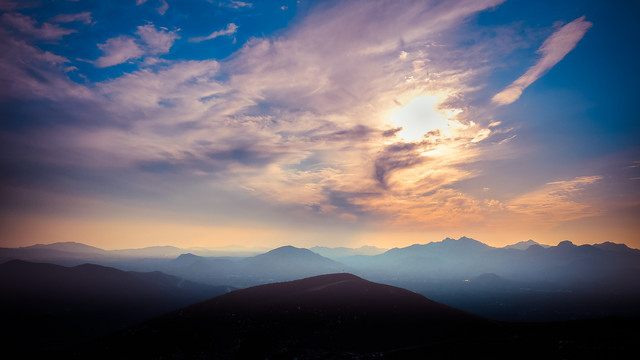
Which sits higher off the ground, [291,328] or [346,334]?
[291,328]

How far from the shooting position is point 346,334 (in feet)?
212

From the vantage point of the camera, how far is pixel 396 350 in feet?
180

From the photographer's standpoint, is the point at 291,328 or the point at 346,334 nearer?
the point at 346,334

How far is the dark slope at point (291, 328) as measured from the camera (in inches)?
2317

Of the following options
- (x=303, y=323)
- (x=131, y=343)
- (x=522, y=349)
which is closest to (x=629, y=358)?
(x=522, y=349)

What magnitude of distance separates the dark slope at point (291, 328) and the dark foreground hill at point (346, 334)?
0.23 m

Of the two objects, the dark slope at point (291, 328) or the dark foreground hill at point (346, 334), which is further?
the dark slope at point (291, 328)

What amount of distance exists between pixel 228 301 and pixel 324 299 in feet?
104

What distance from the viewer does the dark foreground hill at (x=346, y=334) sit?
48.7 meters

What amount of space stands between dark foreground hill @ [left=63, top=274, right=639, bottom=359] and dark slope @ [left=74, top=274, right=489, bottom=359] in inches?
9.1

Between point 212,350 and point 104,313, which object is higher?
point 212,350

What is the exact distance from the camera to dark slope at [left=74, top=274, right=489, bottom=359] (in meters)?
58.8

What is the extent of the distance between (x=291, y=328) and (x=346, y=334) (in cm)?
1403

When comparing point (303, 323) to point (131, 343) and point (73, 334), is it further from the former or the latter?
point (73, 334)
